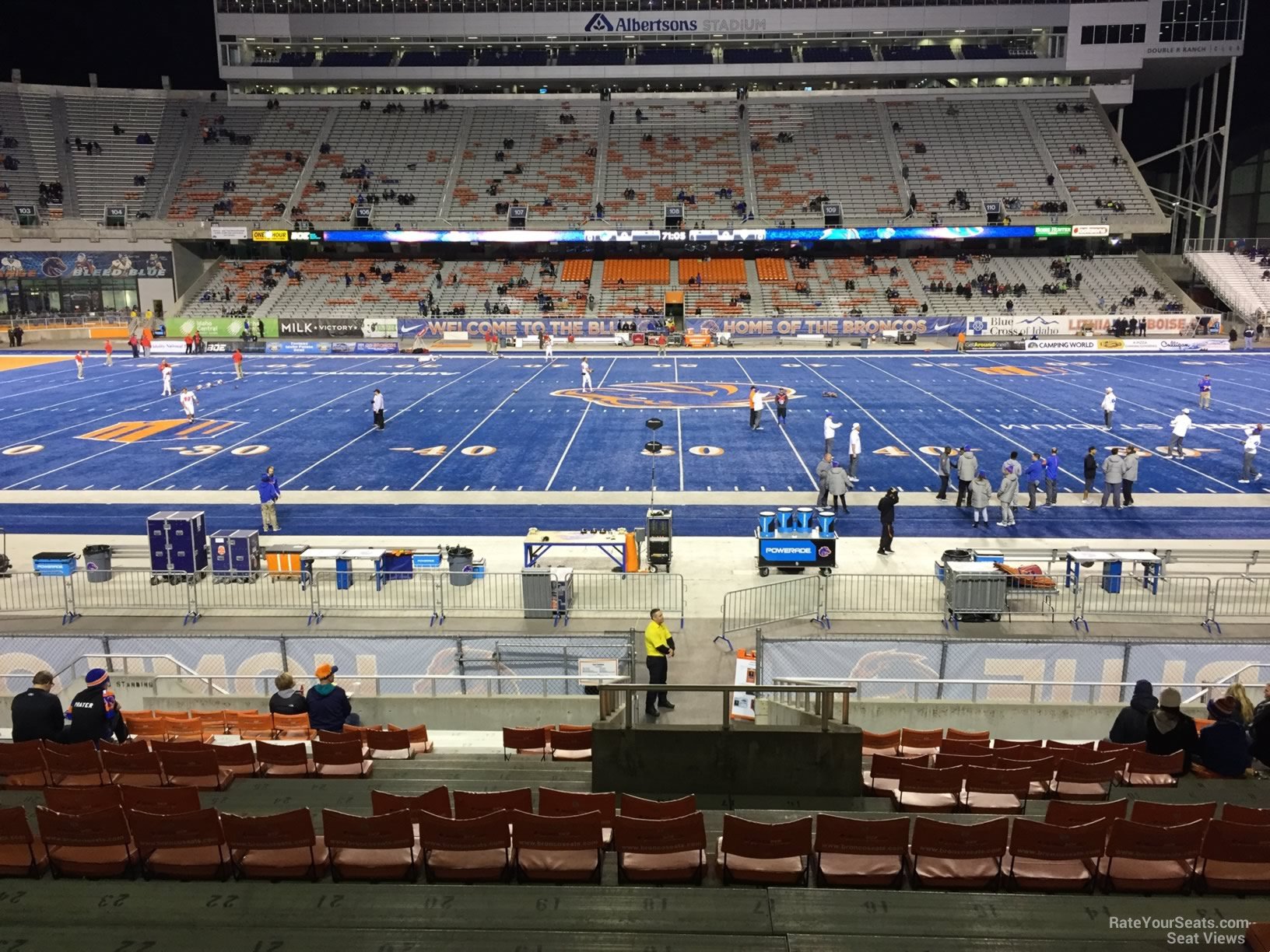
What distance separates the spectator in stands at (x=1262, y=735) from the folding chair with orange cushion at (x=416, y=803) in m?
7.45

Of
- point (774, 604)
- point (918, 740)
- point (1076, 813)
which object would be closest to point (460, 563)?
point (774, 604)

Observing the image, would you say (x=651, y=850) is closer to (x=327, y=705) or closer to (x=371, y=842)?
(x=371, y=842)

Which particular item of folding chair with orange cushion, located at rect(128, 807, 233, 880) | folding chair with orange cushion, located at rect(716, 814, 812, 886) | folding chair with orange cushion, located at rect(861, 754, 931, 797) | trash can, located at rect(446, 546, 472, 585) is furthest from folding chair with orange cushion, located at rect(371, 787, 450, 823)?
trash can, located at rect(446, 546, 472, 585)

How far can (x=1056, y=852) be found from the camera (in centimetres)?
629

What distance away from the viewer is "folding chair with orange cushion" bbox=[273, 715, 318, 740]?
10406 mm

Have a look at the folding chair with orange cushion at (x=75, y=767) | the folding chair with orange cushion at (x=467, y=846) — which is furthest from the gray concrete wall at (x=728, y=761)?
the folding chair with orange cushion at (x=75, y=767)

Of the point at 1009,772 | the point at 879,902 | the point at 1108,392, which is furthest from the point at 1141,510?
the point at 879,902

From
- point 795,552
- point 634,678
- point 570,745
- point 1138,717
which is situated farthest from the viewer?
point 795,552

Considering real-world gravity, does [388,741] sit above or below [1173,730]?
below

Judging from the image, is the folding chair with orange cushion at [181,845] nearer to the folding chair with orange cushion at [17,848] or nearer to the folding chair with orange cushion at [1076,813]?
the folding chair with orange cushion at [17,848]

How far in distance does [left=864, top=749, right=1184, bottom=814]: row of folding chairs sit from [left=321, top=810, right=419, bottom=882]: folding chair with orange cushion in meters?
4.04

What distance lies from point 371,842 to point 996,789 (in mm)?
5115

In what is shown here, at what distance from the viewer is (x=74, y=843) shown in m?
6.50

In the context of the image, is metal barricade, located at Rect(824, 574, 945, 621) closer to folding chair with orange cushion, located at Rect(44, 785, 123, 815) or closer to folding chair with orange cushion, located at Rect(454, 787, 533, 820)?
folding chair with orange cushion, located at Rect(454, 787, 533, 820)
